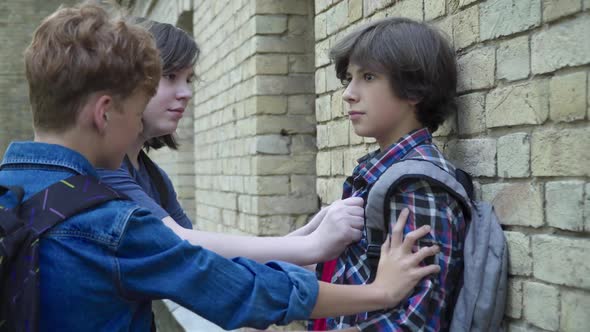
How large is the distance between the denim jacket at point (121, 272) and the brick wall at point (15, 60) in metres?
24.2

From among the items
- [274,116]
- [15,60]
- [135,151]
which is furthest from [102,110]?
[15,60]

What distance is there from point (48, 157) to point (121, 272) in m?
0.32

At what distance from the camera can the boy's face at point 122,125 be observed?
157cm

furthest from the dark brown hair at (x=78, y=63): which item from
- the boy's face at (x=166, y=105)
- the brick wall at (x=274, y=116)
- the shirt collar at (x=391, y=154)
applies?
the brick wall at (x=274, y=116)

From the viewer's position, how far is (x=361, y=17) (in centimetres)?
304

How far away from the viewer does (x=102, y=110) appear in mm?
1534

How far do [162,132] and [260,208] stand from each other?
6.79 feet

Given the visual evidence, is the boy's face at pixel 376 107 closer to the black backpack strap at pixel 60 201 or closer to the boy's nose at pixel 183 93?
the boy's nose at pixel 183 93

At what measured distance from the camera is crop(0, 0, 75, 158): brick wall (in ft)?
79.2

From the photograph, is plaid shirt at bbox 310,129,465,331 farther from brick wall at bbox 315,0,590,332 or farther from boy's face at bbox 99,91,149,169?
boy's face at bbox 99,91,149,169

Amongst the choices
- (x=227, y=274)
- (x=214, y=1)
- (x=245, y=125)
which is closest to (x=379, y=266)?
(x=227, y=274)

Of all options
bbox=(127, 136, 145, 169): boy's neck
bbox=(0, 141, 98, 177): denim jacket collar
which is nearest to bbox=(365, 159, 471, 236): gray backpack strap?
bbox=(0, 141, 98, 177): denim jacket collar

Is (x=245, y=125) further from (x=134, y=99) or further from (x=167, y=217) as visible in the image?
(x=134, y=99)

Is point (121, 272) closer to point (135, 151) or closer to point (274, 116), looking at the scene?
point (135, 151)
